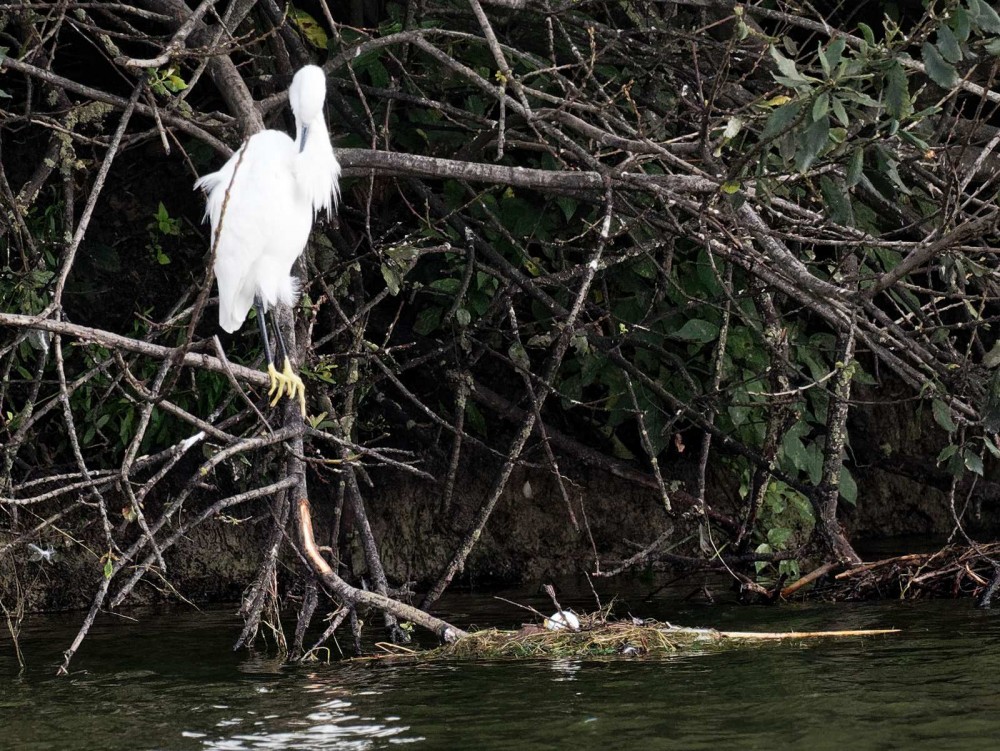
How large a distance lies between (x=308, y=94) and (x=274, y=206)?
1.47ft

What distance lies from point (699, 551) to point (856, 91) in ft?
8.42

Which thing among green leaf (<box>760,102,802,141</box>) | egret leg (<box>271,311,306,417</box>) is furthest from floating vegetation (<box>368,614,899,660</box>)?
green leaf (<box>760,102,802,141</box>)

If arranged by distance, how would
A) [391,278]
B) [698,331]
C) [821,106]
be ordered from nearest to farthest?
[821,106] → [391,278] → [698,331]

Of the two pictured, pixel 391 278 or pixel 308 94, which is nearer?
pixel 308 94

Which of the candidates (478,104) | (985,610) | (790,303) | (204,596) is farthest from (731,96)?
(204,596)

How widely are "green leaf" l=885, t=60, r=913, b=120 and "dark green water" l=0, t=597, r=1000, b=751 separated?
1.56 m

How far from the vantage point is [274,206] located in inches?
182

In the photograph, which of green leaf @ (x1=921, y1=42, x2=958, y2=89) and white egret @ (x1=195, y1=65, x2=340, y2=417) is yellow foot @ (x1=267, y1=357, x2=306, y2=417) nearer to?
white egret @ (x1=195, y1=65, x2=340, y2=417)

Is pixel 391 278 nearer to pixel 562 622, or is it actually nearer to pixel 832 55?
pixel 562 622

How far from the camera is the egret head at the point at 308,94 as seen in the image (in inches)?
172

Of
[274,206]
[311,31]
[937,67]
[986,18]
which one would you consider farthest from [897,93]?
[311,31]

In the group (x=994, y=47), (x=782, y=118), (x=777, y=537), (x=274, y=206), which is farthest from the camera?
(x=777, y=537)

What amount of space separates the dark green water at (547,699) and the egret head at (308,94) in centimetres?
186

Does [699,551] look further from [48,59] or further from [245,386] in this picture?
[48,59]
